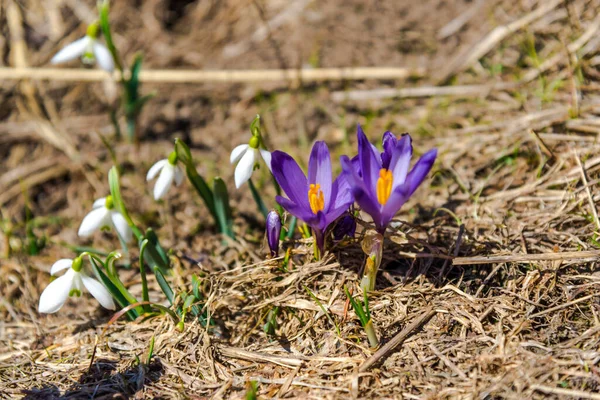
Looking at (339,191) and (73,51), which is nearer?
(339,191)

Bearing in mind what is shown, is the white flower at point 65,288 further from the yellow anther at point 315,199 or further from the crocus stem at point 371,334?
the crocus stem at point 371,334

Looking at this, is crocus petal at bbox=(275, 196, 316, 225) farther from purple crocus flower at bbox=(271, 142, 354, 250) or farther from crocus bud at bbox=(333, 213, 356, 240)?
crocus bud at bbox=(333, 213, 356, 240)

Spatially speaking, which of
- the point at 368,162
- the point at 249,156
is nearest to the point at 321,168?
the point at 368,162

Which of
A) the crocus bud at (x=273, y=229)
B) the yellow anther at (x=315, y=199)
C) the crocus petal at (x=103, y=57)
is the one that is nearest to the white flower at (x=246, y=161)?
Answer: the crocus bud at (x=273, y=229)

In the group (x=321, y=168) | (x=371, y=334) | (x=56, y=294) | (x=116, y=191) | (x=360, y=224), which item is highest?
(x=321, y=168)

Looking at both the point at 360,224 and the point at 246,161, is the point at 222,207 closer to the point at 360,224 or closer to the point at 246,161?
the point at 246,161
